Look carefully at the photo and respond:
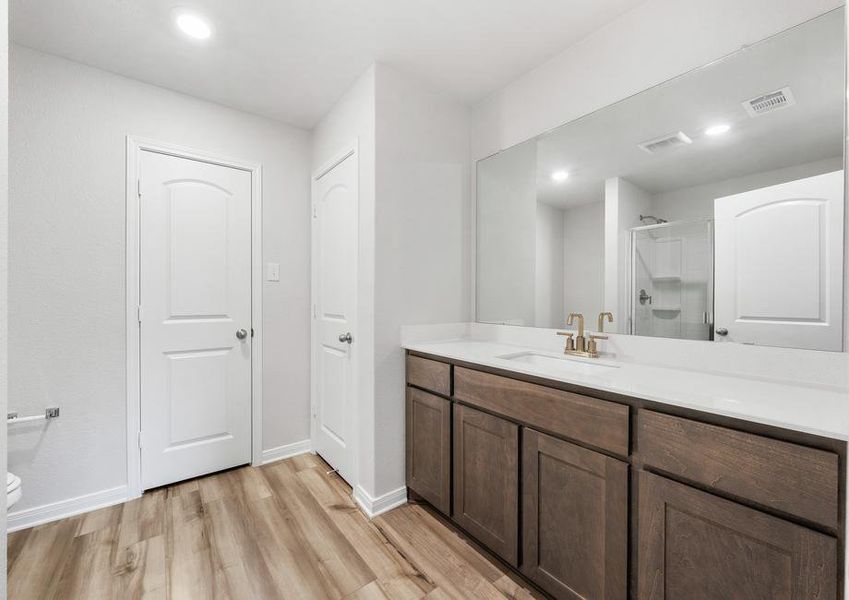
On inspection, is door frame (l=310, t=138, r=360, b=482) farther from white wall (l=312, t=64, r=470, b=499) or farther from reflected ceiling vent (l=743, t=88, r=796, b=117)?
reflected ceiling vent (l=743, t=88, r=796, b=117)

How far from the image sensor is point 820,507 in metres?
0.77

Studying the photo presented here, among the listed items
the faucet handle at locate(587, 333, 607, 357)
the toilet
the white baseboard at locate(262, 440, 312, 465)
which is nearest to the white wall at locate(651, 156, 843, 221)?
the faucet handle at locate(587, 333, 607, 357)

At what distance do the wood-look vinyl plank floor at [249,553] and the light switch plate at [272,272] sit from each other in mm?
1337

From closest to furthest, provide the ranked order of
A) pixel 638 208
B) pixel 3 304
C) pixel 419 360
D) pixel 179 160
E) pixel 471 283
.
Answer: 1. pixel 3 304
2. pixel 638 208
3. pixel 419 360
4. pixel 179 160
5. pixel 471 283

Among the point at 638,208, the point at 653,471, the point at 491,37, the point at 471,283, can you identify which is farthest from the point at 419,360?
the point at 491,37

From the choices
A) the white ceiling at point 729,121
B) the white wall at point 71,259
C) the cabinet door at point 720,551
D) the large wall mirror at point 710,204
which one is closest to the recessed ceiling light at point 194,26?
the white wall at point 71,259

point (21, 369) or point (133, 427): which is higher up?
point (21, 369)

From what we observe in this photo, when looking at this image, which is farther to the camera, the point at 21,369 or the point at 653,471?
the point at 21,369

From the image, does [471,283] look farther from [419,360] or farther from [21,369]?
[21,369]

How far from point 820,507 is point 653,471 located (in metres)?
0.32

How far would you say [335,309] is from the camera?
2332 mm

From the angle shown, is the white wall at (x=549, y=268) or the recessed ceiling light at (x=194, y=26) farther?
the white wall at (x=549, y=268)

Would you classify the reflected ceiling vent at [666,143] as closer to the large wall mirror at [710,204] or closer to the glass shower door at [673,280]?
the large wall mirror at [710,204]

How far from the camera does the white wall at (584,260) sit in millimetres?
1704
